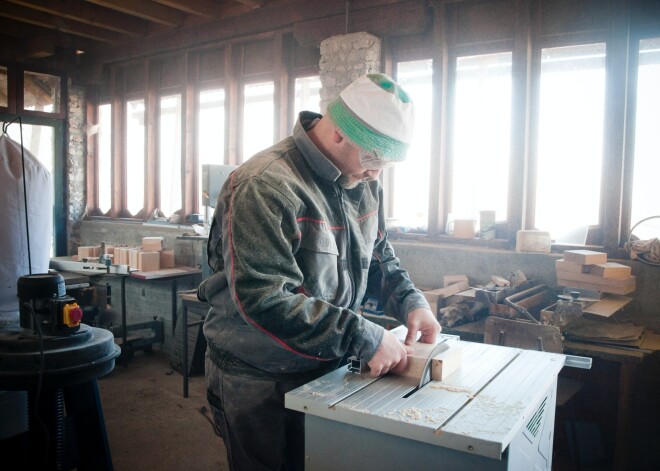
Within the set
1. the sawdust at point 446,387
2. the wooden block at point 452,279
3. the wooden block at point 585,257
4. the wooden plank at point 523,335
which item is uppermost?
the wooden block at point 585,257

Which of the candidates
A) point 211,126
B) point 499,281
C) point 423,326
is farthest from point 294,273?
point 211,126

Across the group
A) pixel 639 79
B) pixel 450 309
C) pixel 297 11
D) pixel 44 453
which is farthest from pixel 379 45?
pixel 44 453

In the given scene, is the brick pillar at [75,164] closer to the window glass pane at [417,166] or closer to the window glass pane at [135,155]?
the window glass pane at [135,155]

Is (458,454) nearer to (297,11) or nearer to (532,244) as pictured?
(532,244)

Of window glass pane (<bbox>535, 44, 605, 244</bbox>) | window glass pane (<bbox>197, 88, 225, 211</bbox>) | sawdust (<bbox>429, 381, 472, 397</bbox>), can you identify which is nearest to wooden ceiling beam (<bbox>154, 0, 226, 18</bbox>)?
window glass pane (<bbox>197, 88, 225, 211</bbox>)

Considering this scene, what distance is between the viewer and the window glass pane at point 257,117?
5.54 meters

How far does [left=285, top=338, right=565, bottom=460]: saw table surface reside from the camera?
1.20 metres

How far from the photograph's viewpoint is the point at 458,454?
1.21m

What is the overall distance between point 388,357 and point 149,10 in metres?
5.36

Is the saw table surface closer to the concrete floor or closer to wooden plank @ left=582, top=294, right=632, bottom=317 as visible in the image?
wooden plank @ left=582, top=294, right=632, bottom=317

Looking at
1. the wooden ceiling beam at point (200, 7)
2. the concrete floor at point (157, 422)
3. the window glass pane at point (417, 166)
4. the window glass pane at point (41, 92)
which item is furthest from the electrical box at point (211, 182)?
the window glass pane at point (41, 92)

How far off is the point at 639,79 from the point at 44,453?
396cm

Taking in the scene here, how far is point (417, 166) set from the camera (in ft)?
14.9

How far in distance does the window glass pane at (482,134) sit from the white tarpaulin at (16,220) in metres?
2.95
